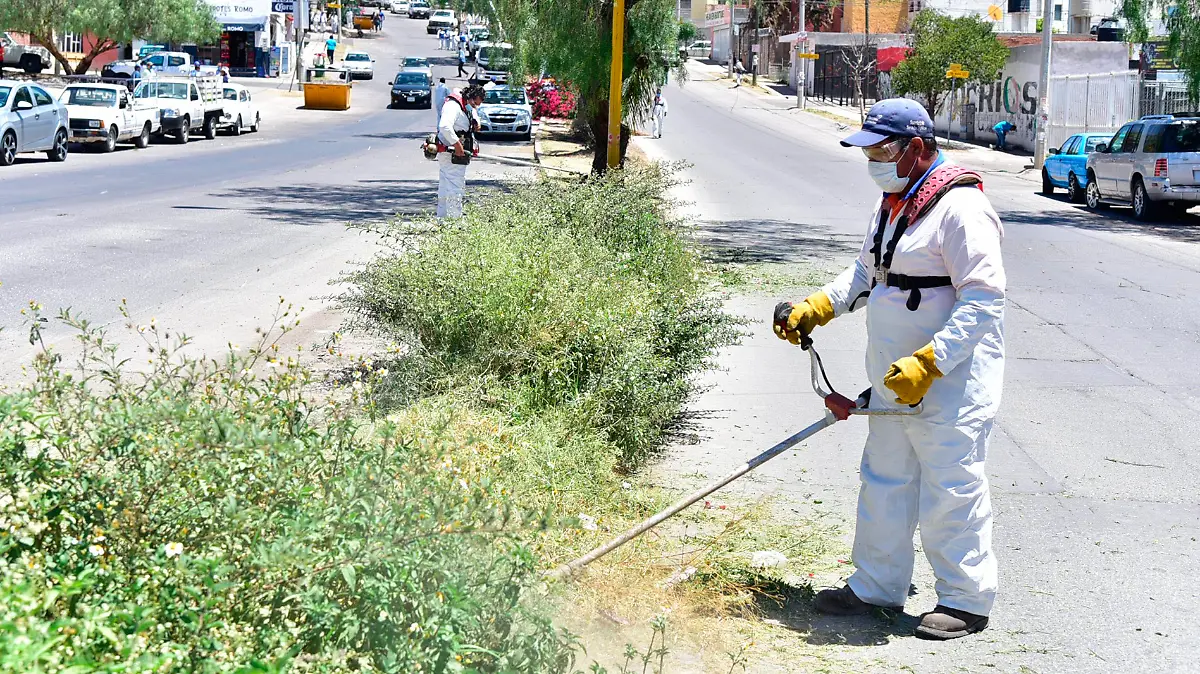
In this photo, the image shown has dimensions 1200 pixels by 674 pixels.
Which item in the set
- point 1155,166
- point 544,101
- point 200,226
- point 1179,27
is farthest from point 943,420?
point 544,101

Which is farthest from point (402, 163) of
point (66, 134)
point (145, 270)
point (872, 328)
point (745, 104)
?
point (745, 104)

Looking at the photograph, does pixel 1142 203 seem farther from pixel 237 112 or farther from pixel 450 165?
pixel 237 112

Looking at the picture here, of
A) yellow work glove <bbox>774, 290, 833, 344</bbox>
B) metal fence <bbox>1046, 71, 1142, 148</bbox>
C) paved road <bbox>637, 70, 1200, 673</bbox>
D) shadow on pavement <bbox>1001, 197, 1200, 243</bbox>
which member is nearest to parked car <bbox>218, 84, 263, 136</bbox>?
shadow on pavement <bbox>1001, 197, 1200, 243</bbox>

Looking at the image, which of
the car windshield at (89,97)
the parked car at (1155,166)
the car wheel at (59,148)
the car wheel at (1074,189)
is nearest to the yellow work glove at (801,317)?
the parked car at (1155,166)

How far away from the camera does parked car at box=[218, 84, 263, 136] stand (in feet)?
124

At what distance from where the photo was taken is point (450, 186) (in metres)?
13.3

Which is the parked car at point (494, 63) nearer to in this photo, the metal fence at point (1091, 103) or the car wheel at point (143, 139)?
the car wheel at point (143, 139)

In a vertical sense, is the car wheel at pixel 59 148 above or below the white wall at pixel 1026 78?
below

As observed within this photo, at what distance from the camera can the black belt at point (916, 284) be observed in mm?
4594

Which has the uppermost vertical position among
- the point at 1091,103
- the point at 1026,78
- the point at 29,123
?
the point at 1026,78

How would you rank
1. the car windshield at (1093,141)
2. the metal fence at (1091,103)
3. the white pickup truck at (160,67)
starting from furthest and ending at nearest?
the white pickup truck at (160,67) → the metal fence at (1091,103) → the car windshield at (1093,141)

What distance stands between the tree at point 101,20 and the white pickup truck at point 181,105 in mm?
18719

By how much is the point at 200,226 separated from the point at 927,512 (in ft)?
43.7

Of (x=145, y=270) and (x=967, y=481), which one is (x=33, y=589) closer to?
(x=967, y=481)
